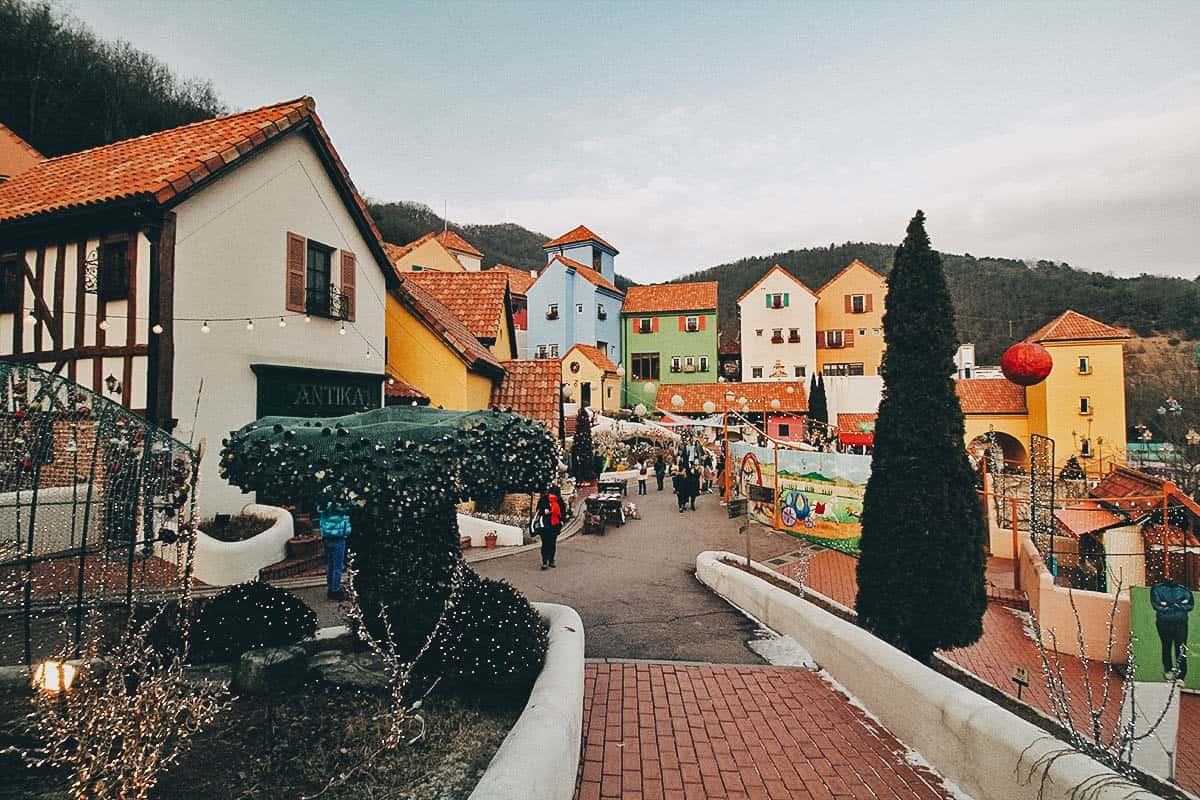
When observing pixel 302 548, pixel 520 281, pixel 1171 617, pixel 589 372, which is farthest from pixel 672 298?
pixel 1171 617

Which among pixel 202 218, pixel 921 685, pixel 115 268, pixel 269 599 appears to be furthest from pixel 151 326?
pixel 921 685

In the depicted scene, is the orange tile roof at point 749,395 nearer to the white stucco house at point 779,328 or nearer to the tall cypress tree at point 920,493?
the white stucco house at point 779,328

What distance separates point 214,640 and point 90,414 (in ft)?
7.84

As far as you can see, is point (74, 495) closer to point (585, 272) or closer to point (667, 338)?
point (585, 272)

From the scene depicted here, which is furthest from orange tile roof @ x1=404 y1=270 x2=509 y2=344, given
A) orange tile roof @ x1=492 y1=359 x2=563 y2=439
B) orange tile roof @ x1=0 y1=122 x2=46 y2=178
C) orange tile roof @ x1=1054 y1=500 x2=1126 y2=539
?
orange tile roof @ x1=1054 y1=500 x2=1126 y2=539

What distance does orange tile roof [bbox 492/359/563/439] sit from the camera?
17156 mm

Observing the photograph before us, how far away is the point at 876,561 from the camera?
7.48 m

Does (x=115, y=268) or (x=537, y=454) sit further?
(x=115, y=268)

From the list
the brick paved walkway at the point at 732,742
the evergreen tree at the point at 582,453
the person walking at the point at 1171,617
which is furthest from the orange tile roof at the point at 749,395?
the brick paved walkway at the point at 732,742

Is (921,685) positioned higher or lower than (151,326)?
lower

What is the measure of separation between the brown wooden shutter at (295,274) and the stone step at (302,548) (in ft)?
14.3

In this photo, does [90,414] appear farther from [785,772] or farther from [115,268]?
[785,772]

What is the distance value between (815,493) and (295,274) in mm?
12364

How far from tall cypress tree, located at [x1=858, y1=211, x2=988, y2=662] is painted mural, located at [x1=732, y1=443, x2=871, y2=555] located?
524 centimetres
